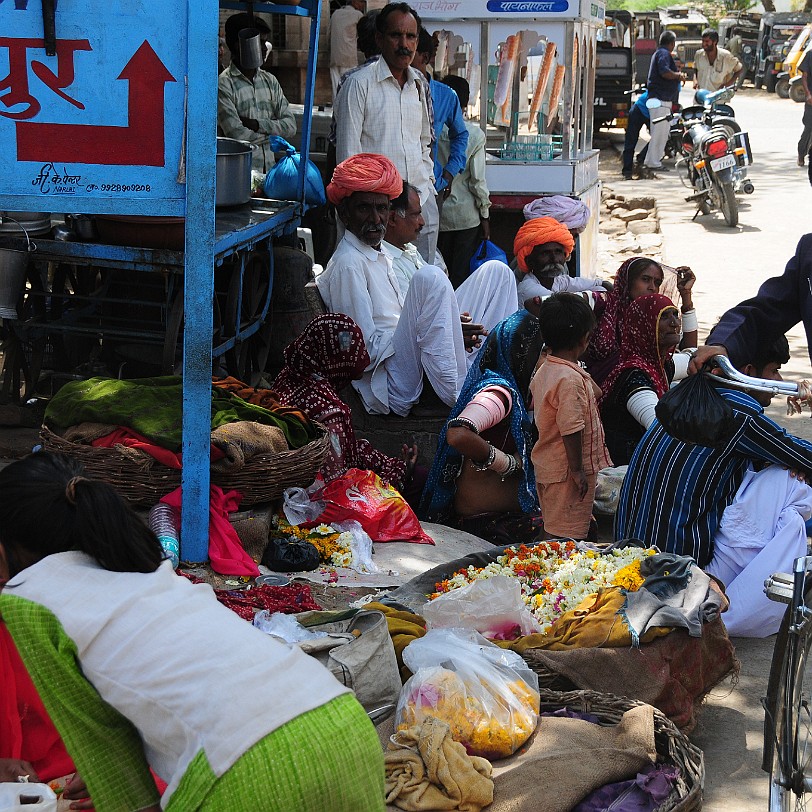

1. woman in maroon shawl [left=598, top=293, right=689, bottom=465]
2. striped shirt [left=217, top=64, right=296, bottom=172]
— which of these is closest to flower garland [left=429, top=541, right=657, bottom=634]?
woman in maroon shawl [left=598, top=293, right=689, bottom=465]

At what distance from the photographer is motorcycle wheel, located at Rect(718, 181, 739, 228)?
12312mm

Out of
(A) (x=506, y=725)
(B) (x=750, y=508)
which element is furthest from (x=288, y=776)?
(B) (x=750, y=508)

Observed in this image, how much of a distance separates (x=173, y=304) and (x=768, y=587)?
346 cm

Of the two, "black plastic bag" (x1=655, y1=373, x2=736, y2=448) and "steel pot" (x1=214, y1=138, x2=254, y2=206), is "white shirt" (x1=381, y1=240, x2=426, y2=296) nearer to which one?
"steel pot" (x1=214, y1=138, x2=254, y2=206)

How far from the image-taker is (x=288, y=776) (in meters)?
1.81

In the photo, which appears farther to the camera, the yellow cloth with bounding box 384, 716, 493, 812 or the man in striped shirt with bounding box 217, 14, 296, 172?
the man in striped shirt with bounding box 217, 14, 296, 172

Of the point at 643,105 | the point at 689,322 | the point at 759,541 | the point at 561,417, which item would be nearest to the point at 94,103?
the point at 561,417

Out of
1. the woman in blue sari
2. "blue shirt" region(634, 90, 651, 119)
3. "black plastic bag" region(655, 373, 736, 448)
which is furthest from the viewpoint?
"blue shirt" region(634, 90, 651, 119)

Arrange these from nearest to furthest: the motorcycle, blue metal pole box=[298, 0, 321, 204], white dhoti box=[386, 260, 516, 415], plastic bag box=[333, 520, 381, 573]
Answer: plastic bag box=[333, 520, 381, 573] → white dhoti box=[386, 260, 516, 415] → blue metal pole box=[298, 0, 321, 204] → the motorcycle

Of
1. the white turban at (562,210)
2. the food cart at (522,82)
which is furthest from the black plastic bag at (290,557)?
the food cart at (522,82)

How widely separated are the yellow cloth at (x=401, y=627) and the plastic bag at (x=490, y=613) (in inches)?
2.4

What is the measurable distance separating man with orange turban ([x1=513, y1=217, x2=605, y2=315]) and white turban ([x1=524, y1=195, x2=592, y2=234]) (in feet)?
3.04

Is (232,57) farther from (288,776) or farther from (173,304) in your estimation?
(288,776)

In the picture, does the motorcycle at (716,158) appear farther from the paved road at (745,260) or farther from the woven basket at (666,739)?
the woven basket at (666,739)
